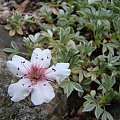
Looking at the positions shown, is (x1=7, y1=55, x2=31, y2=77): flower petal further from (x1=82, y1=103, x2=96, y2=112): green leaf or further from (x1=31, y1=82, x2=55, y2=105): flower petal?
(x1=82, y1=103, x2=96, y2=112): green leaf

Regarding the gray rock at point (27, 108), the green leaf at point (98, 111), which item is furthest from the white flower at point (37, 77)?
the green leaf at point (98, 111)

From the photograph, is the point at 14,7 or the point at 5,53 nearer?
the point at 5,53

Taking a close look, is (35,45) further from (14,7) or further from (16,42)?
(14,7)

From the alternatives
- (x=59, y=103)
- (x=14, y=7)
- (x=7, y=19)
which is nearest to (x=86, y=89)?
(x=59, y=103)

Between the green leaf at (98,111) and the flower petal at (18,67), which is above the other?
the flower petal at (18,67)

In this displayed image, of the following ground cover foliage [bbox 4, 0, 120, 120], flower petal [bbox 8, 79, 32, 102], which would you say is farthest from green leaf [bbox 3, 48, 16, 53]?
flower petal [bbox 8, 79, 32, 102]

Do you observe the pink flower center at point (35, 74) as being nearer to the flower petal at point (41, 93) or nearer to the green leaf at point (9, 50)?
the flower petal at point (41, 93)
